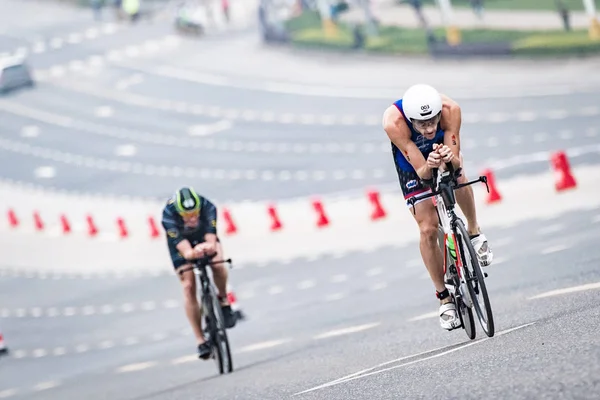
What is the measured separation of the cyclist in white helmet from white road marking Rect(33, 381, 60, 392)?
10.0 metres

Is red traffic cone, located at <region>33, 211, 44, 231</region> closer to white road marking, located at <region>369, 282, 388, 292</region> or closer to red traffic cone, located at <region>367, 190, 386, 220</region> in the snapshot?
red traffic cone, located at <region>367, 190, 386, 220</region>

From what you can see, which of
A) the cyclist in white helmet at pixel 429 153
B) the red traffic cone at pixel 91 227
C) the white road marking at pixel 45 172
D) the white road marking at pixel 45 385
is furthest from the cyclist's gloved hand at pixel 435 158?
the white road marking at pixel 45 172

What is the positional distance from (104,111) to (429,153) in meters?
51.1

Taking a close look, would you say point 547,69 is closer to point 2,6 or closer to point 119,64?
point 119,64

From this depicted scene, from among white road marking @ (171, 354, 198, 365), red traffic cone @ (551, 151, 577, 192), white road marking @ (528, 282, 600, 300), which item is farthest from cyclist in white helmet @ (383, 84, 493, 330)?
red traffic cone @ (551, 151, 577, 192)

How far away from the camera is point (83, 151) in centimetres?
5600

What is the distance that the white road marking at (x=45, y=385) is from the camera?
20139 millimetres

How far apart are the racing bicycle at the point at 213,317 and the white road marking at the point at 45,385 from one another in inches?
227

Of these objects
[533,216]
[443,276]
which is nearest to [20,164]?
[533,216]

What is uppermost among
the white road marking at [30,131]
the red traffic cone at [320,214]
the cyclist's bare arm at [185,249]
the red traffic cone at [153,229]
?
the white road marking at [30,131]

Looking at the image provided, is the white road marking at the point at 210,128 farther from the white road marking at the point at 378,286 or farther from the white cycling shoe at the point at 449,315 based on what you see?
the white cycling shoe at the point at 449,315

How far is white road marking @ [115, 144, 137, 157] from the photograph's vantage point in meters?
54.0

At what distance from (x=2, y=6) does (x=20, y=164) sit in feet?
119

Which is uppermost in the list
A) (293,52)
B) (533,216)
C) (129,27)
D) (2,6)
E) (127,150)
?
(2,6)
